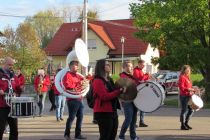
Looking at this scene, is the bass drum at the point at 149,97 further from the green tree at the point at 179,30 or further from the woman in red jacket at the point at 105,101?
the green tree at the point at 179,30

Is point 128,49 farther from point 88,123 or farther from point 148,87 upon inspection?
point 148,87

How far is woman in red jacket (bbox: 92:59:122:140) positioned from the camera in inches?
333

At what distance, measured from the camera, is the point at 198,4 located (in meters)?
24.2

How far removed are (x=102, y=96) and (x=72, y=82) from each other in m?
3.11

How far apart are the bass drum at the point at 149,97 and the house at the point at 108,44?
38.5 metres

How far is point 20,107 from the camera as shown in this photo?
9148 mm

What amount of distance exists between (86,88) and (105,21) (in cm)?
4698

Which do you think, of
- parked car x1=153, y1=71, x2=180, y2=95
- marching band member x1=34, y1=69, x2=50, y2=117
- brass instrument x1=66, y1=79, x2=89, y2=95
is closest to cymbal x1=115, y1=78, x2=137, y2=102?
brass instrument x1=66, y1=79, x2=89, y2=95

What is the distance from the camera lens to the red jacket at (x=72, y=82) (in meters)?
11.4

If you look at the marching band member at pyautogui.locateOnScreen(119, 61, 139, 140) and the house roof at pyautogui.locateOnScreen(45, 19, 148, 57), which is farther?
the house roof at pyautogui.locateOnScreen(45, 19, 148, 57)

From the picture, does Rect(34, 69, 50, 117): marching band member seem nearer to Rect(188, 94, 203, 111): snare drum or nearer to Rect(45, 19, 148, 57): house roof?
Rect(188, 94, 203, 111): snare drum

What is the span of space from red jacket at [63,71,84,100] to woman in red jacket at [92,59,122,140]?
9.23 ft

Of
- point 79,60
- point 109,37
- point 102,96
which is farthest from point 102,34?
point 102,96

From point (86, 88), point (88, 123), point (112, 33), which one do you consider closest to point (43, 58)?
point (112, 33)
